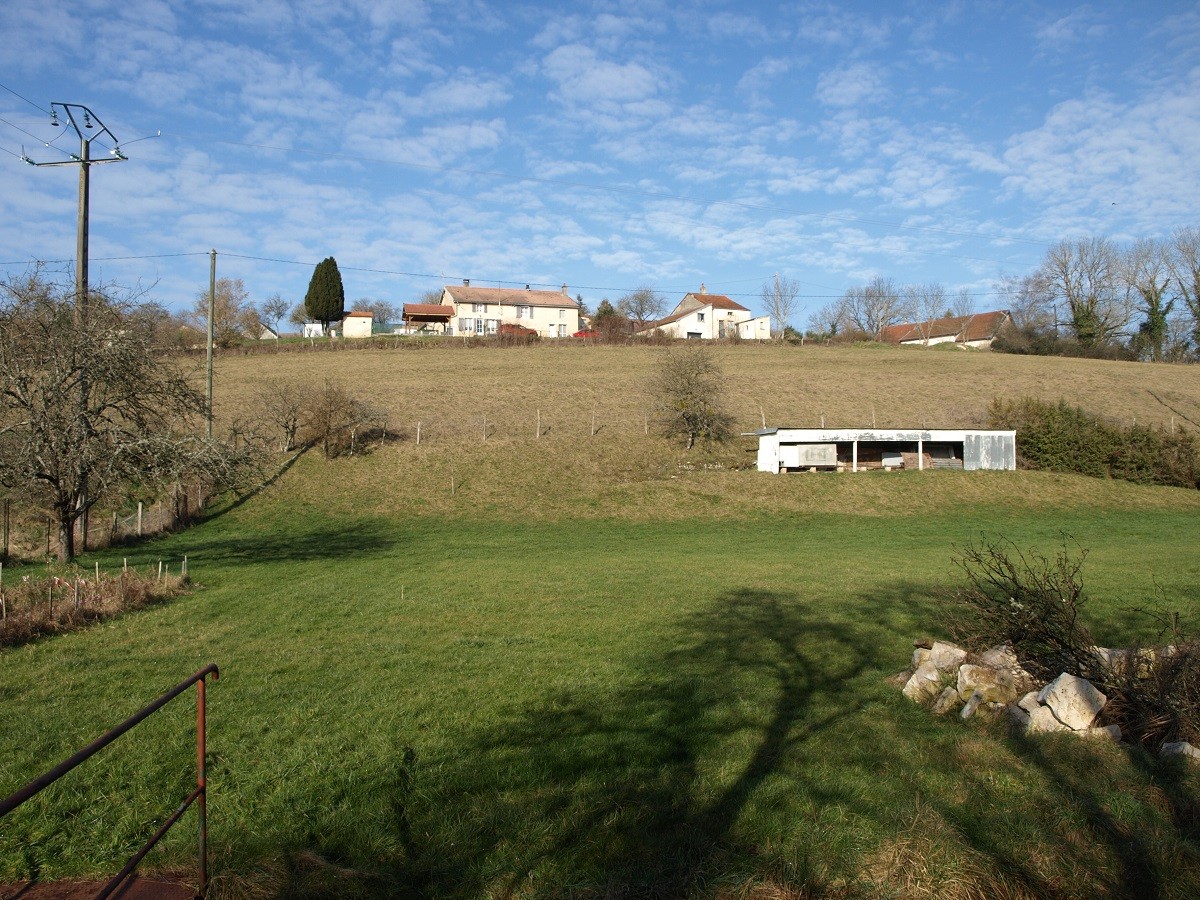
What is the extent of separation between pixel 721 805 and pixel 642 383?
46336 mm

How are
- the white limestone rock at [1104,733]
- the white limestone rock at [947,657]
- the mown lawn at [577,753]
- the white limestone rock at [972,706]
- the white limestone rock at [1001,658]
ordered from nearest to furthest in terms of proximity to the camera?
the mown lawn at [577,753] < the white limestone rock at [1104,733] < the white limestone rock at [972,706] < the white limestone rock at [1001,658] < the white limestone rock at [947,657]

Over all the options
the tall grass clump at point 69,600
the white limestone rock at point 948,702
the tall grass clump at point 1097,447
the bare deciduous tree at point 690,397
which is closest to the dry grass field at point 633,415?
the bare deciduous tree at point 690,397

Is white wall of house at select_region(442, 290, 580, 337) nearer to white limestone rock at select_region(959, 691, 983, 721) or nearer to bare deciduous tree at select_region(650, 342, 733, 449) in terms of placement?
bare deciduous tree at select_region(650, 342, 733, 449)

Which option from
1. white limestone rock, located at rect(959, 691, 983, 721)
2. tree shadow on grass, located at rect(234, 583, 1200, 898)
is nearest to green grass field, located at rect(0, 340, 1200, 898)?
tree shadow on grass, located at rect(234, 583, 1200, 898)

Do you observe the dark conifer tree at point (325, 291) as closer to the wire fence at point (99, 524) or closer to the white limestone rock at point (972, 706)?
the wire fence at point (99, 524)

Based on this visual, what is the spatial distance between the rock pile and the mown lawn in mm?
338

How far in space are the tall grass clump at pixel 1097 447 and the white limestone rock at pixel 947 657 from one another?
34.7 m

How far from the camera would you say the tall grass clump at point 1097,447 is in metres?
35.5

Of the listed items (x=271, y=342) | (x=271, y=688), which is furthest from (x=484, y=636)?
(x=271, y=342)

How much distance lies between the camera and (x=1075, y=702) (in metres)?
6.24

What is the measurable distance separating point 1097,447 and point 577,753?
39015mm

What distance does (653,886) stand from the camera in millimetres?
4355

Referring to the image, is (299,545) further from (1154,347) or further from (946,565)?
(1154,347)

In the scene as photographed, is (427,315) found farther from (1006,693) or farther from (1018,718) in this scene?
(1018,718)
